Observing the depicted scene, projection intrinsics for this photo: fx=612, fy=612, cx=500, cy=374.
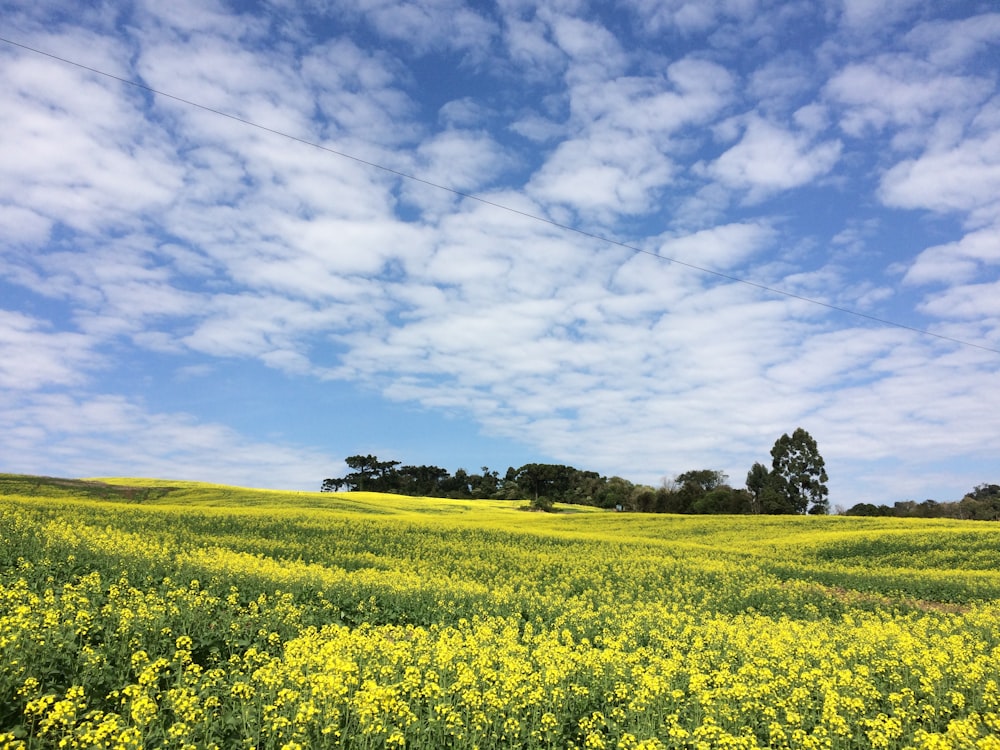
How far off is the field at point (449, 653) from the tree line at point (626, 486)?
60.4m

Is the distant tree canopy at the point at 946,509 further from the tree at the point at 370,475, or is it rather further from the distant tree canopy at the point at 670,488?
the tree at the point at 370,475

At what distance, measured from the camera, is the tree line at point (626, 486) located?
277 feet

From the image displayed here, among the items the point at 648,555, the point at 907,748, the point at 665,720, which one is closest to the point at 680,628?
the point at 665,720

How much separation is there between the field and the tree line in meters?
60.4

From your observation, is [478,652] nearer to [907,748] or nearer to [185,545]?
[907,748]

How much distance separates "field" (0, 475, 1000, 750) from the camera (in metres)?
6.79

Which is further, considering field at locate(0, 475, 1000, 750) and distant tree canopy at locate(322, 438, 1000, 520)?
distant tree canopy at locate(322, 438, 1000, 520)

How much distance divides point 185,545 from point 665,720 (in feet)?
60.1

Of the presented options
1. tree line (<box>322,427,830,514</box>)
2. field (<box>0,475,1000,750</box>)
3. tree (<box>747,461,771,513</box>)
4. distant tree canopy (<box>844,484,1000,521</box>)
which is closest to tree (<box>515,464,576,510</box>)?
tree line (<box>322,427,830,514</box>)

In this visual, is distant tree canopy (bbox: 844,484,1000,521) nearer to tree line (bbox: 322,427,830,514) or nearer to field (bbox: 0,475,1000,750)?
tree line (bbox: 322,427,830,514)

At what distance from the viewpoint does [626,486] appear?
112m

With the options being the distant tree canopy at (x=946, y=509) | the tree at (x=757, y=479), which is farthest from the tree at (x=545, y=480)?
the distant tree canopy at (x=946, y=509)

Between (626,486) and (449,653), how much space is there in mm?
107537

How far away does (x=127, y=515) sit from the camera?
27328mm
